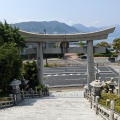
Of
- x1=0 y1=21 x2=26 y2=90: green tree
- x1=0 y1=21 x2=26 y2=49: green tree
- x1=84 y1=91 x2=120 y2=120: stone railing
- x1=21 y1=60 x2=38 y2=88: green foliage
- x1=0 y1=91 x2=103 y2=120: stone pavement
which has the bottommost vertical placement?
x1=0 y1=91 x2=103 y2=120: stone pavement

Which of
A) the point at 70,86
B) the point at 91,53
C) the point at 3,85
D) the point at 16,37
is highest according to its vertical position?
the point at 16,37

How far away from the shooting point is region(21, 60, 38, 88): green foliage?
26625 mm

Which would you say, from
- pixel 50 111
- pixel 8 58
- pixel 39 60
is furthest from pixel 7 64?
pixel 39 60

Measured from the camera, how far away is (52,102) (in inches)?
774

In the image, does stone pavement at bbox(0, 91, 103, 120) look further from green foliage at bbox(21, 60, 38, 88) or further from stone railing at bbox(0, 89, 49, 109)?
Answer: green foliage at bbox(21, 60, 38, 88)

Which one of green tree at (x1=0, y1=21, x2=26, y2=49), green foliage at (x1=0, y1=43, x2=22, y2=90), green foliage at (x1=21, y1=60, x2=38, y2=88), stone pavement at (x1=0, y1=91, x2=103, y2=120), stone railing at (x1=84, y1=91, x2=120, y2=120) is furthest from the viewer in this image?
green foliage at (x1=21, y1=60, x2=38, y2=88)

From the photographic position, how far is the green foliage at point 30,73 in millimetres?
26625

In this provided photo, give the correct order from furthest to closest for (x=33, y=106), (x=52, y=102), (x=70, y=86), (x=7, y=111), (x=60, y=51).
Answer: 1. (x=70, y=86)
2. (x=60, y=51)
3. (x=52, y=102)
4. (x=33, y=106)
5. (x=7, y=111)

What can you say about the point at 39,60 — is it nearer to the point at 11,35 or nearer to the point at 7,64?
the point at 11,35

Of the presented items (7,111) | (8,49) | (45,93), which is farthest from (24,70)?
(7,111)

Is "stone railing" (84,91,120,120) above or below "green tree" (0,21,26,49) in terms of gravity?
below

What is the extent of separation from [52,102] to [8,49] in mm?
5606

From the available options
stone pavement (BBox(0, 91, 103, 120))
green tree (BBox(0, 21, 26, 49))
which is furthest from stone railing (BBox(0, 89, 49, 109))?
green tree (BBox(0, 21, 26, 49))

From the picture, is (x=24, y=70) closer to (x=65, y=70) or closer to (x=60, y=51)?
(x=60, y=51)
